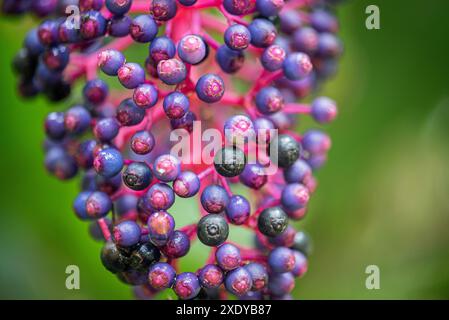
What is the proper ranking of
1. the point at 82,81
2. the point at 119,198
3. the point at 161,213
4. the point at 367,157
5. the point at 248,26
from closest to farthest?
1. the point at 161,213
2. the point at 248,26
3. the point at 119,198
4. the point at 82,81
5. the point at 367,157

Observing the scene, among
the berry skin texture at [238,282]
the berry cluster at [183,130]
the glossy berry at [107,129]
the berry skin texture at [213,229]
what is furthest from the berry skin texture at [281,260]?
the glossy berry at [107,129]

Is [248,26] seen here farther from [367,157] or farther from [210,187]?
[367,157]

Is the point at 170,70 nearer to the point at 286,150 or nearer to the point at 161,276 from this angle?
the point at 286,150

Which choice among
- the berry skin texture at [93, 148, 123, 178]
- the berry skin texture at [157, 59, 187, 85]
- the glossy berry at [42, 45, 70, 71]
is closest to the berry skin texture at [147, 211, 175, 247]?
the berry skin texture at [93, 148, 123, 178]

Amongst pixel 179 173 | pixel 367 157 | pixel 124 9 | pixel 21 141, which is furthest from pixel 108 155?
pixel 367 157

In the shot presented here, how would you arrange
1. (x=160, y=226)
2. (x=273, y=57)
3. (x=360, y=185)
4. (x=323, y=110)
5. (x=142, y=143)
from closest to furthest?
(x=160, y=226), (x=142, y=143), (x=273, y=57), (x=323, y=110), (x=360, y=185)

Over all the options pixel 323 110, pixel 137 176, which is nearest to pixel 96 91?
pixel 137 176

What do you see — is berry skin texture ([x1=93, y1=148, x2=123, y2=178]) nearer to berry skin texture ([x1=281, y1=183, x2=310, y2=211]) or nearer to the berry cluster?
the berry cluster
